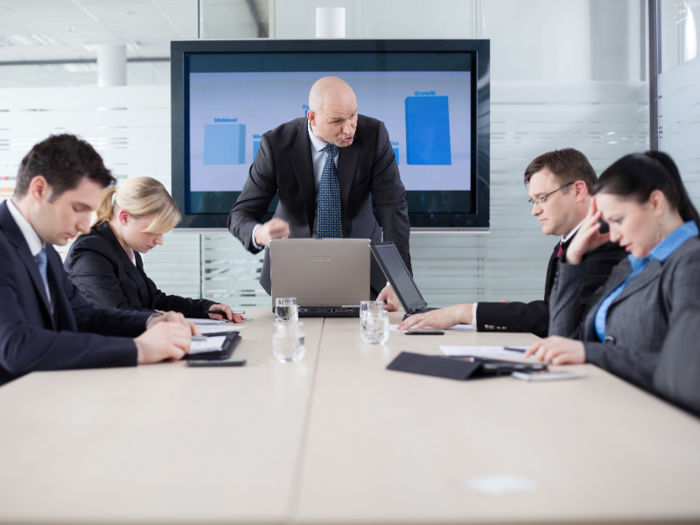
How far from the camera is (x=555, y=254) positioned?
2426 millimetres

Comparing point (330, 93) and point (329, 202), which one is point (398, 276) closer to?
point (329, 202)

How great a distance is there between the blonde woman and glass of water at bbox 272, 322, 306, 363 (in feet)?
2.91

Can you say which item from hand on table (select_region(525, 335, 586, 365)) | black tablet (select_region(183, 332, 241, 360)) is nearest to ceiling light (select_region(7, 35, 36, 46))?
black tablet (select_region(183, 332, 241, 360))

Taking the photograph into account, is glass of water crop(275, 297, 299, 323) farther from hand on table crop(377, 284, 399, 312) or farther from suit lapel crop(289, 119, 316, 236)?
suit lapel crop(289, 119, 316, 236)

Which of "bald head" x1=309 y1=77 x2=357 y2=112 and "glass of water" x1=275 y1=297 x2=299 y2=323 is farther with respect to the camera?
"bald head" x1=309 y1=77 x2=357 y2=112

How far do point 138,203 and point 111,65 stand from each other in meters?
2.38

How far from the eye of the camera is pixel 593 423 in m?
1.04

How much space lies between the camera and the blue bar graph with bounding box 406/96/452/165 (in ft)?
13.0

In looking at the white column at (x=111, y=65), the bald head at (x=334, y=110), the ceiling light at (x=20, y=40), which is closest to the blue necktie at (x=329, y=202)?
the bald head at (x=334, y=110)

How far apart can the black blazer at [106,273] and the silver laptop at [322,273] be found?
1.39 feet

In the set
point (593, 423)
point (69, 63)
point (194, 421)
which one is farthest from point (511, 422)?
point (69, 63)

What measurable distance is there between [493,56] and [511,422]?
11.9 ft

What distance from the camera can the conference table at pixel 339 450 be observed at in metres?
0.72

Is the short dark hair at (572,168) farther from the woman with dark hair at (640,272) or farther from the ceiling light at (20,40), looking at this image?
the ceiling light at (20,40)
